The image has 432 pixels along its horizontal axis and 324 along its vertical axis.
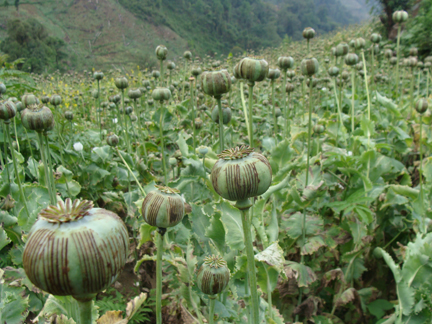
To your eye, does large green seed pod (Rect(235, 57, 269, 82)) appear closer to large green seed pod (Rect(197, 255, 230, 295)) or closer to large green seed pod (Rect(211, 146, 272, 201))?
large green seed pod (Rect(211, 146, 272, 201))

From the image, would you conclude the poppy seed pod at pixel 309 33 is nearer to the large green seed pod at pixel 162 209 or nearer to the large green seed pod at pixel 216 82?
the large green seed pod at pixel 216 82

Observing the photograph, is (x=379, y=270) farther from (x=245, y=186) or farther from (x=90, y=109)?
(x=90, y=109)

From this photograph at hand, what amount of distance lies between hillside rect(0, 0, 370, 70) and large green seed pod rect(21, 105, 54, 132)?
1023 inches

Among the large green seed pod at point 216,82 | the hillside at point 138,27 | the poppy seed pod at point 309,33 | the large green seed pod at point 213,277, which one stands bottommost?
the large green seed pod at point 213,277

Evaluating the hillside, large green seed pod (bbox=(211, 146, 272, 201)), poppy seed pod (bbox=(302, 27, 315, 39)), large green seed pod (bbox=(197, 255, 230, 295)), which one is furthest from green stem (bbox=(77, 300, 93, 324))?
the hillside

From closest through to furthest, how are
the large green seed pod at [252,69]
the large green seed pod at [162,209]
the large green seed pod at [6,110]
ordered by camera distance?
the large green seed pod at [162,209] < the large green seed pod at [252,69] < the large green seed pod at [6,110]

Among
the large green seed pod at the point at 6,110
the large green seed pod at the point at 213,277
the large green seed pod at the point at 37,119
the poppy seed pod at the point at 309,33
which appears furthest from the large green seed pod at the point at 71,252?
the poppy seed pod at the point at 309,33

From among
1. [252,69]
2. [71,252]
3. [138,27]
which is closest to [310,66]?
[252,69]

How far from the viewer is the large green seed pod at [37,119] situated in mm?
1273

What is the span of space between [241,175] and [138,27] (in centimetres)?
4463

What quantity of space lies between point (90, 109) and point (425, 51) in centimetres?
798

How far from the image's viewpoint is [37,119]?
1277mm

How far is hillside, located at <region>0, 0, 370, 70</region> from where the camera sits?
3447 cm

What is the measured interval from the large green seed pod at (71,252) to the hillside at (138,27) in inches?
1059
